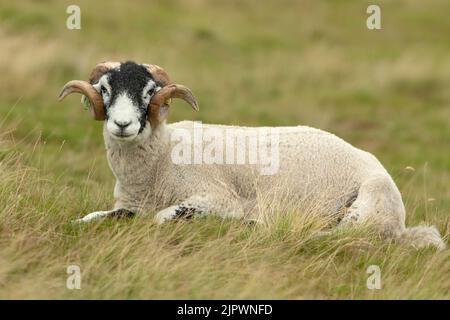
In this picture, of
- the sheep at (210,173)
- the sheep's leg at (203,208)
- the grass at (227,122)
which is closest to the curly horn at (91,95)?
the sheep at (210,173)

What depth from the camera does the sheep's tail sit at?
28.9 feet

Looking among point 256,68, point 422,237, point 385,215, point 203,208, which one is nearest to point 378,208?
point 385,215

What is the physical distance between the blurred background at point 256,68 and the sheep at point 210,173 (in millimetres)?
3338

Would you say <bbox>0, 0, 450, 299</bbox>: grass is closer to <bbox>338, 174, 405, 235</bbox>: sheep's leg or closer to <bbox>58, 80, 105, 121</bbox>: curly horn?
<bbox>338, 174, 405, 235</bbox>: sheep's leg

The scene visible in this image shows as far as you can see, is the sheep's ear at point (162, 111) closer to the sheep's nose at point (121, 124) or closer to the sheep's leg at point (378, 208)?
the sheep's nose at point (121, 124)

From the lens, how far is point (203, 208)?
351 inches

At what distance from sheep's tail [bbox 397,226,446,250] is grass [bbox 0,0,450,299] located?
0.82 ft

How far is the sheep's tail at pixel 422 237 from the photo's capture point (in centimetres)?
881

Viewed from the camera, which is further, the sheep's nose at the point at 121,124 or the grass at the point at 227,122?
the sheep's nose at the point at 121,124

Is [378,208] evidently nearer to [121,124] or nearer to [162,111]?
[162,111]

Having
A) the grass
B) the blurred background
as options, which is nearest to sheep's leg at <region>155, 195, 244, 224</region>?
the grass

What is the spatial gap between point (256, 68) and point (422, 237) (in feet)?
55.2
